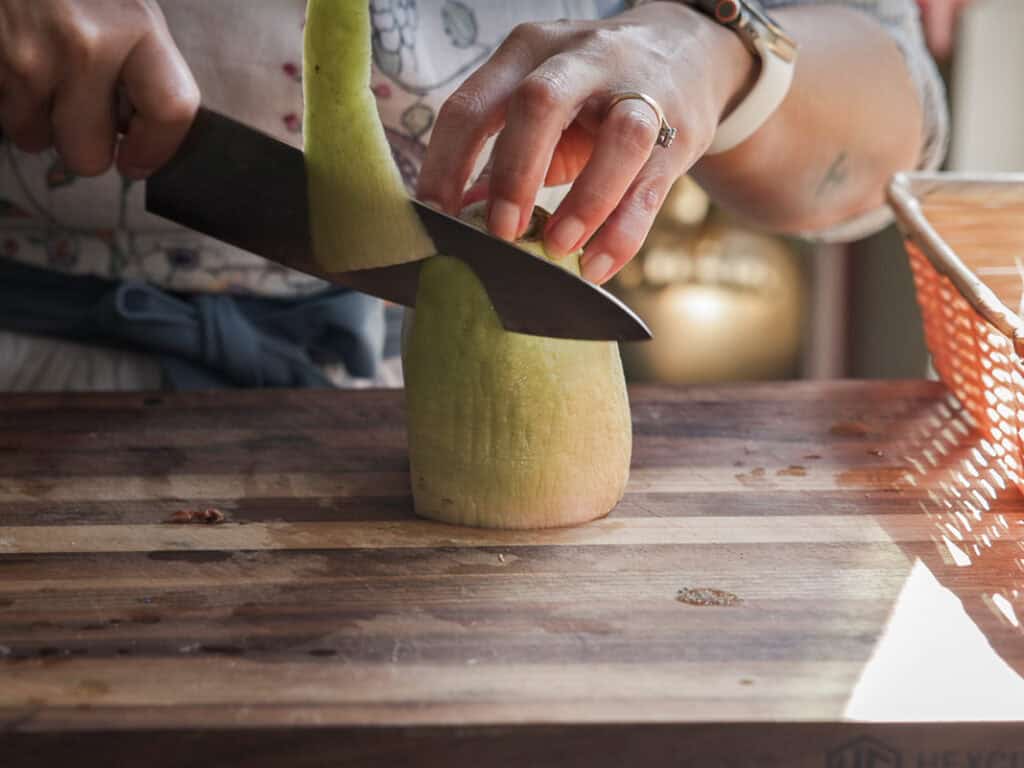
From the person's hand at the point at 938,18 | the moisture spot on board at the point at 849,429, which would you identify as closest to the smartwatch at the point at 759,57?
the moisture spot on board at the point at 849,429

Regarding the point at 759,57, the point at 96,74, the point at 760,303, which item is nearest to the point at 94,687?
the point at 96,74

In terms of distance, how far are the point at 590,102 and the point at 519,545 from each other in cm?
32

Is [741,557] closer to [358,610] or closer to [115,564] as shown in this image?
[358,610]

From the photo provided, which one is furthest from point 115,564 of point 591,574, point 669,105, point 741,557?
point 669,105

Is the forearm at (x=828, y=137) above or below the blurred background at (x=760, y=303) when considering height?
above

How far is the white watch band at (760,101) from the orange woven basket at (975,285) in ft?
0.56

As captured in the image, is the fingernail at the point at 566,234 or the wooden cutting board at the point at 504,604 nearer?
the wooden cutting board at the point at 504,604

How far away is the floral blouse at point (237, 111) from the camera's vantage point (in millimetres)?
1021

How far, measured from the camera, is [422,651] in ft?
2.05

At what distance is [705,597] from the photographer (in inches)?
27.0

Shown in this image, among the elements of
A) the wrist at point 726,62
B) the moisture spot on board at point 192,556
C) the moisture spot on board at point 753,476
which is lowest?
the moisture spot on board at point 192,556

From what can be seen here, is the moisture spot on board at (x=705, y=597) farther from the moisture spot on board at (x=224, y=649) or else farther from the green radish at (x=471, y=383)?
the moisture spot on board at (x=224, y=649)

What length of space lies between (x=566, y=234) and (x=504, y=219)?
45mm

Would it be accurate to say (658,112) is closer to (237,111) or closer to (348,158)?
(348,158)
